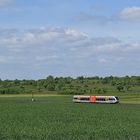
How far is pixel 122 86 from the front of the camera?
7657 inches

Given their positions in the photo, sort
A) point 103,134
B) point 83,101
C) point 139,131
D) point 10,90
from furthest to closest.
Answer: point 10,90 → point 83,101 → point 139,131 → point 103,134

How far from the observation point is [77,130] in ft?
132

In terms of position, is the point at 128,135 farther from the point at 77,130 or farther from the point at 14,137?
the point at 14,137

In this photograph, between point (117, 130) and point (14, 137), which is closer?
point (14, 137)

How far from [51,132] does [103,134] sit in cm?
378

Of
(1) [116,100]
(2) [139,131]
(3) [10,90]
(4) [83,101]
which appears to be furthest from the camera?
(3) [10,90]

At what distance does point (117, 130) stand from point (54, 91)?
492 ft

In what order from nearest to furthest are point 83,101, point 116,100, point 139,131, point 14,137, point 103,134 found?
point 14,137, point 103,134, point 139,131, point 116,100, point 83,101

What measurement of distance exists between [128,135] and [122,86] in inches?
6241

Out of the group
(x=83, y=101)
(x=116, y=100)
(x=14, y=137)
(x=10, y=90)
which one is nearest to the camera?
(x=14, y=137)

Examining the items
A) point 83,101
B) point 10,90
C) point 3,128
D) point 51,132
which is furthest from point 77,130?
point 10,90

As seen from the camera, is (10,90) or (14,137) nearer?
(14,137)

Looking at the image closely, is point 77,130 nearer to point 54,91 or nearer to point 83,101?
point 83,101

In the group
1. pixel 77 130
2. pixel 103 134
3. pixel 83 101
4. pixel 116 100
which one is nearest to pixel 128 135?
pixel 103 134
